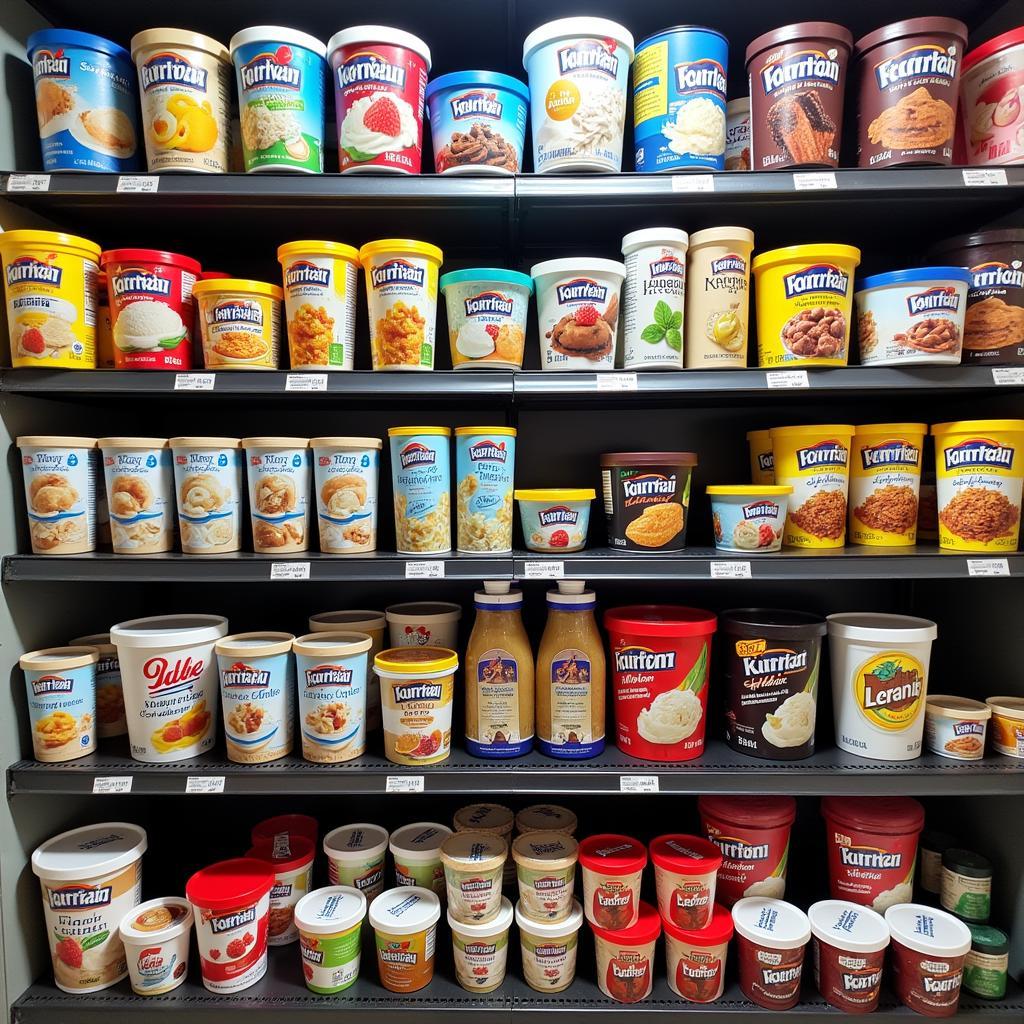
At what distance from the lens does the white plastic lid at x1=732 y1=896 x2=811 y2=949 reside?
1.43m

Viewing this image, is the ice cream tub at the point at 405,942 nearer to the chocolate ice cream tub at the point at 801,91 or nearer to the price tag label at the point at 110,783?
the price tag label at the point at 110,783

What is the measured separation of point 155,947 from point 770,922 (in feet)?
4.84

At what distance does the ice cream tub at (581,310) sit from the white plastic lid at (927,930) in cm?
152

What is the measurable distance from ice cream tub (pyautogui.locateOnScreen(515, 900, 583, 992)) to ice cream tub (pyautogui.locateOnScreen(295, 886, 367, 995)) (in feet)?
1.33

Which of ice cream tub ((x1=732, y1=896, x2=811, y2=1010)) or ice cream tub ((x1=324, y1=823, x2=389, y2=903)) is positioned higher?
ice cream tub ((x1=324, y1=823, x2=389, y2=903))

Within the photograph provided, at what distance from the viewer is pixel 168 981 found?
1.48 metres

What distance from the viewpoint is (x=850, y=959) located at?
143 centimetres

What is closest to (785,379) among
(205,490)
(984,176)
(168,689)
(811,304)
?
(811,304)

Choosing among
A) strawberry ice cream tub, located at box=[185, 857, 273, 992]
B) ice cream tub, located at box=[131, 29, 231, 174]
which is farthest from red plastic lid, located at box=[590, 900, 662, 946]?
ice cream tub, located at box=[131, 29, 231, 174]

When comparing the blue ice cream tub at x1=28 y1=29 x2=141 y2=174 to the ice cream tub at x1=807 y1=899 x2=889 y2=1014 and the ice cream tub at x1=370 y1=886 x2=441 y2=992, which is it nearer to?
the ice cream tub at x1=370 y1=886 x2=441 y2=992

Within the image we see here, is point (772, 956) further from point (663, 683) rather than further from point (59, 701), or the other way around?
point (59, 701)

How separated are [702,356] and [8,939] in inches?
86.4

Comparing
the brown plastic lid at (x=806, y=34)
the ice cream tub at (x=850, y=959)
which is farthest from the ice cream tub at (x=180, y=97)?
the ice cream tub at (x=850, y=959)

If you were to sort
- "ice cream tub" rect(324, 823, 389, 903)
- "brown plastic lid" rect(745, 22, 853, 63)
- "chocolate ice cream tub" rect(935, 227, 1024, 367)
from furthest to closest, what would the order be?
"ice cream tub" rect(324, 823, 389, 903) → "chocolate ice cream tub" rect(935, 227, 1024, 367) → "brown plastic lid" rect(745, 22, 853, 63)
